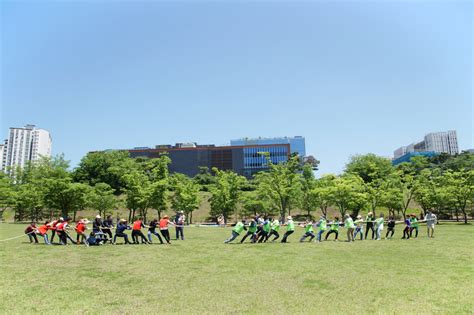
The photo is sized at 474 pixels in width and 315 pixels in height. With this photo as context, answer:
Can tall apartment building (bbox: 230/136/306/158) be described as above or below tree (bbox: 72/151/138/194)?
above

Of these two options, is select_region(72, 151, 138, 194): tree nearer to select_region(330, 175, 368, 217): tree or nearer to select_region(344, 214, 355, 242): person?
select_region(330, 175, 368, 217): tree

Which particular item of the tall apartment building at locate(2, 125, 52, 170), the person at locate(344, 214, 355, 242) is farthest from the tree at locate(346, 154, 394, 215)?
the tall apartment building at locate(2, 125, 52, 170)

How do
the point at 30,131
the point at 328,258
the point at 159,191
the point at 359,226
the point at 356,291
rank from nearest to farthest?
the point at 356,291
the point at 328,258
the point at 359,226
the point at 159,191
the point at 30,131

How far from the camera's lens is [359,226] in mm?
24453

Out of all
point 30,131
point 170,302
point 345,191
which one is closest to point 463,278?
point 170,302

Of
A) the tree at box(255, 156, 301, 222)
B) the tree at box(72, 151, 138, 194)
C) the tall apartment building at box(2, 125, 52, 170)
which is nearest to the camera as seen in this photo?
the tree at box(255, 156, 301, 222)

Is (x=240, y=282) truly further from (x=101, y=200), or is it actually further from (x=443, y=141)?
(x=443, y=141)

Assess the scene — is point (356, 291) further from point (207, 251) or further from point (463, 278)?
point (207, 251)

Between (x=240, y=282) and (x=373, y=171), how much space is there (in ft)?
215

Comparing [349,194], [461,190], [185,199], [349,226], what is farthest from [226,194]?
[349,226]

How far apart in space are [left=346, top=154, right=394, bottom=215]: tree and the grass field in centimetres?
3358

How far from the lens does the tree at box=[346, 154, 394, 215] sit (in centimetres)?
→ 4962

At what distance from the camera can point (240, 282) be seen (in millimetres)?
10750

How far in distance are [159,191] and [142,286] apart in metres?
43.9
